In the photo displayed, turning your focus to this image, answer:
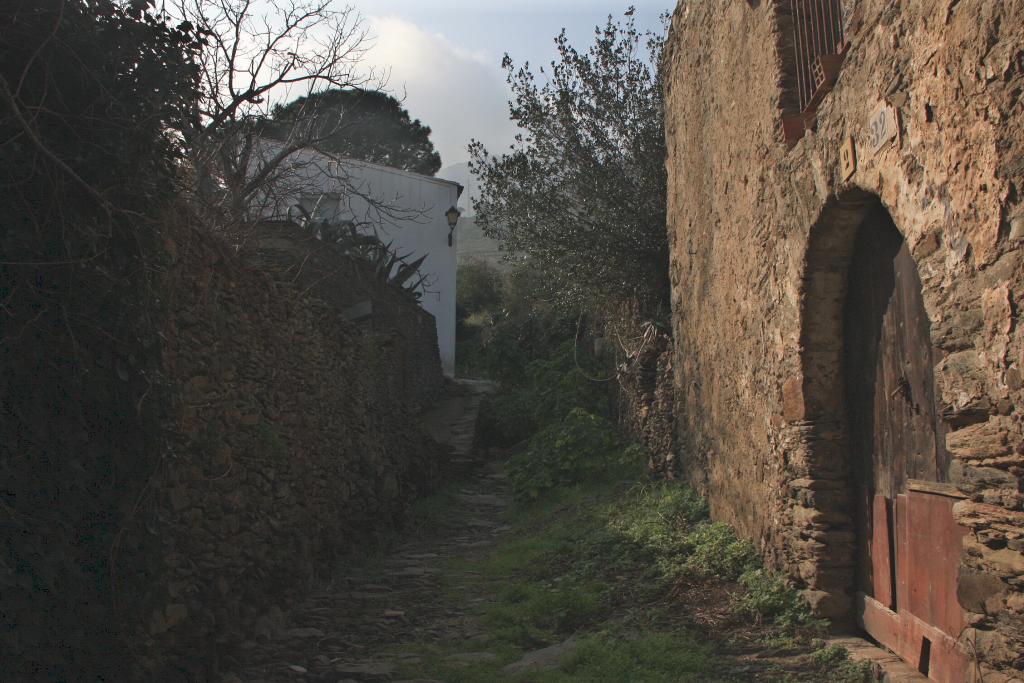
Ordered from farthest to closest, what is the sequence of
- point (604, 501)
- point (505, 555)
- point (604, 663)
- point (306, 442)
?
1. point (604, 501)
2. point (505, 555)
3. point (306, 442)
4. point (604, 663)

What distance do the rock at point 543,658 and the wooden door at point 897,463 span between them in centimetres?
163

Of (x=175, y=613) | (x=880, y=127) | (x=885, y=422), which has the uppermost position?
(x=880, y=127)

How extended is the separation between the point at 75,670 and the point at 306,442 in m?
3.42

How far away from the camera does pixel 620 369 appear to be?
12.9 m

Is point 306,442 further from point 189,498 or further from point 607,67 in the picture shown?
point 607,67

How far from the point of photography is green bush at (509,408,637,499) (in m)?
10.5

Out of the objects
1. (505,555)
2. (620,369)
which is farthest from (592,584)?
(620,369)

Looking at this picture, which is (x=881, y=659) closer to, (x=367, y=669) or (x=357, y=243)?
(x=367, y=669)

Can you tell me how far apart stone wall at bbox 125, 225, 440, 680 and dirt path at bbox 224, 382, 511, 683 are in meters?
0.20

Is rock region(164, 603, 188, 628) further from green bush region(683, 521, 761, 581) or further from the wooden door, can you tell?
the wooden door

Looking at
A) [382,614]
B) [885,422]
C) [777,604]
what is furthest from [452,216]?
[885,422]

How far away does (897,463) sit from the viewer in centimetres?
429

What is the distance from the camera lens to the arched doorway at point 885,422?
12.5ft

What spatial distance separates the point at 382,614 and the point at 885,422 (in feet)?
11.9
